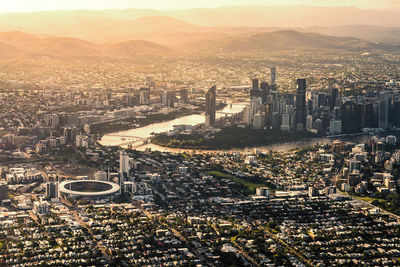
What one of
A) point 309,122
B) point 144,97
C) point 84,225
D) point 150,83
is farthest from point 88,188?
point 150,83

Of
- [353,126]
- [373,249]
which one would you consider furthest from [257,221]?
[353,126]

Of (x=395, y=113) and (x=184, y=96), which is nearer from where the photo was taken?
(x=395, y=113)

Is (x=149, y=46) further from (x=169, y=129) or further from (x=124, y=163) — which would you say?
(x=124, y=163)

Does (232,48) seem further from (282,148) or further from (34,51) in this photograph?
(282,148)

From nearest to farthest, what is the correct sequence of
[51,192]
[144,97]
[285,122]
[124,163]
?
[51,192] → [124,163] → [285,122] → [144,97]

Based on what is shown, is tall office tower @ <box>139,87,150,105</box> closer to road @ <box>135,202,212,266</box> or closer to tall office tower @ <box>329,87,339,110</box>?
tall office tower @ <box>329,87,339,110</box>

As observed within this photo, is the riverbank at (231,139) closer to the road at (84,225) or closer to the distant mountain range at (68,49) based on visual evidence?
the road at (84,225)

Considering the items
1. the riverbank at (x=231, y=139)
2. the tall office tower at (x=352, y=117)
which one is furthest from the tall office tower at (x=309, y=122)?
the tall office tower at (x=352, y=117)

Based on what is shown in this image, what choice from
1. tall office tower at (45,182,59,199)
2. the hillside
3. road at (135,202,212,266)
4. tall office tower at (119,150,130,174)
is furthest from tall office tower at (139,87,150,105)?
the hillside
